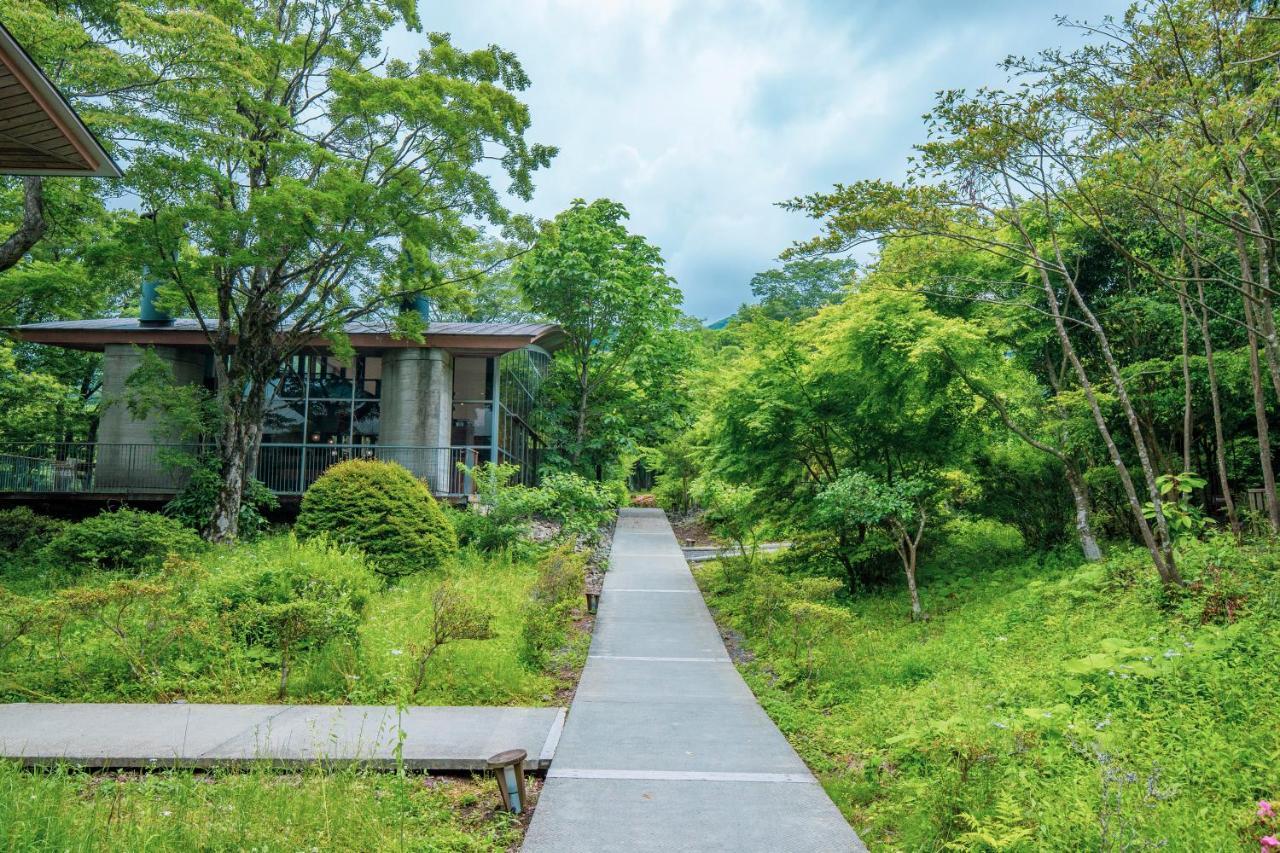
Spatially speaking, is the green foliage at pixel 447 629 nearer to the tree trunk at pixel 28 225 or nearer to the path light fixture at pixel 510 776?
the path light fixture at pixel 510 776

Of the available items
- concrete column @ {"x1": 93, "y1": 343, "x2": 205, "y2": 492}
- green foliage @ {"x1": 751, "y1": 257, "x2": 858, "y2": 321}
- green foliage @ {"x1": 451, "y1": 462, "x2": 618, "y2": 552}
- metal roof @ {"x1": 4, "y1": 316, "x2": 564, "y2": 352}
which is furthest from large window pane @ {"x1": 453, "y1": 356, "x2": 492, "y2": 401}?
green foliage @ {"x1": 751, "y1": 257, "x2": 858, "y2": 321}

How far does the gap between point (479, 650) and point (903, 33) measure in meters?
7.79

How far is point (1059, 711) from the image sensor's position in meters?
4.90

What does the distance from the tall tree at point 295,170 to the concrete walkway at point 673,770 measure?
28.8ft

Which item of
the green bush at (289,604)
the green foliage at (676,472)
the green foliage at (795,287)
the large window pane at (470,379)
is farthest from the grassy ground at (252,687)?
the green foliage at (795,287)

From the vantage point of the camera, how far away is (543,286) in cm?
2245

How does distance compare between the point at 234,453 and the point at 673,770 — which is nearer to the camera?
the point at 673,770

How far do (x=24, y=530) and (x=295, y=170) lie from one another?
783cm

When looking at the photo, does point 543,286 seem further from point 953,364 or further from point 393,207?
point 953,364

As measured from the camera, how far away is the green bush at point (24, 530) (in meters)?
13.6

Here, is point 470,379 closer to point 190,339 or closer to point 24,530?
point 190,339

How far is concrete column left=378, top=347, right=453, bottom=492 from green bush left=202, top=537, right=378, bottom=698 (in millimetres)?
8001

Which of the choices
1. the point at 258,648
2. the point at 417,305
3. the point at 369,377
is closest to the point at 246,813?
the point at 258,648

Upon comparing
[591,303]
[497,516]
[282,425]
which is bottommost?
[497,516]
